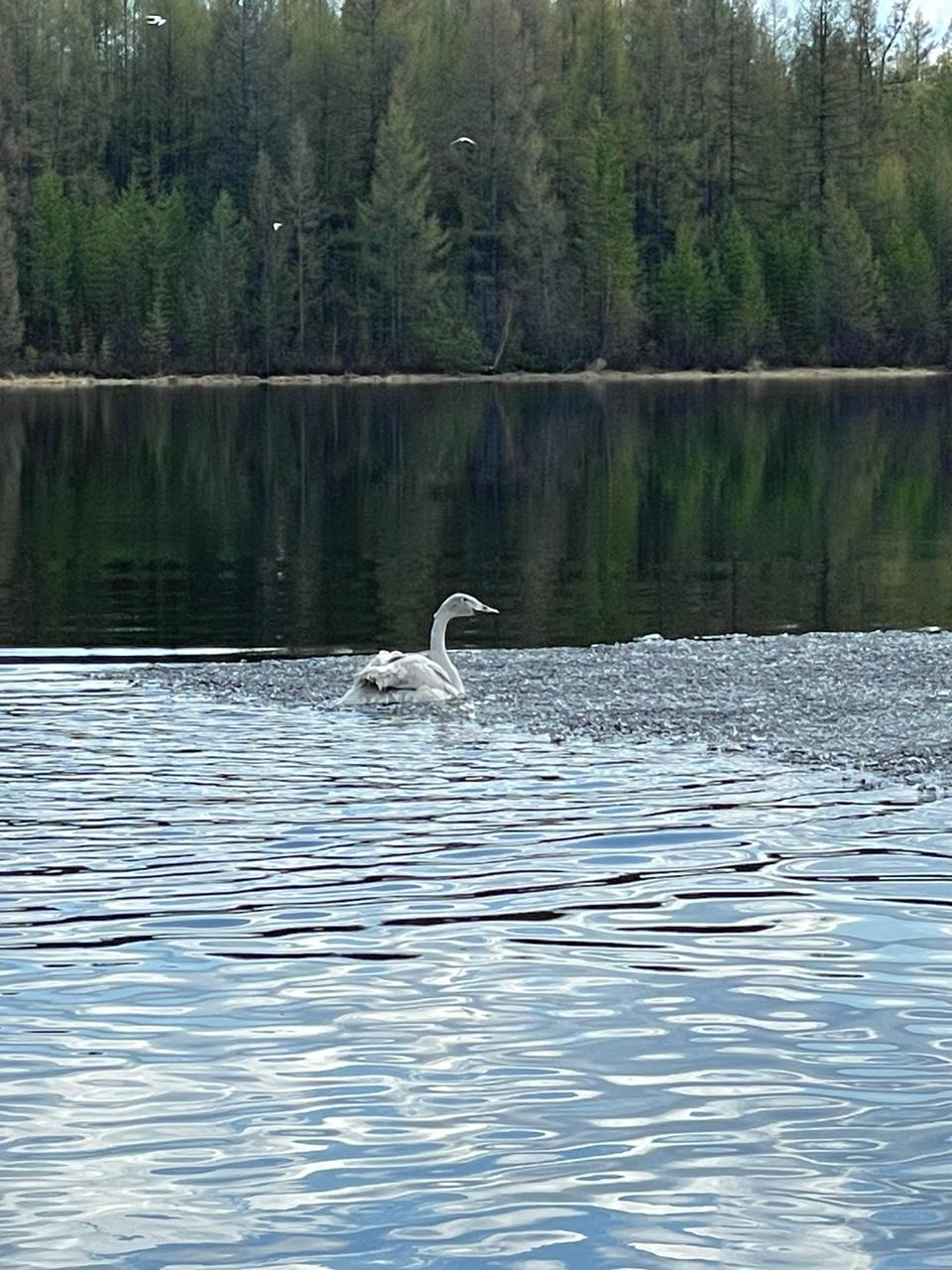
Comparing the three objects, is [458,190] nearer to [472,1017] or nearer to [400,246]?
[400,246]

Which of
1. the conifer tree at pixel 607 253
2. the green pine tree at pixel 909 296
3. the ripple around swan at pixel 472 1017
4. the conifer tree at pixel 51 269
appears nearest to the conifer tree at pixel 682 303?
the conifer tree at pixel 607 253

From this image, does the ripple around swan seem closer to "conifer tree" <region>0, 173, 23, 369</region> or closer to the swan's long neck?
the swan's long neck

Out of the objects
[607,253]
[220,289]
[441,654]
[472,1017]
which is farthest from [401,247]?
[472,1017]

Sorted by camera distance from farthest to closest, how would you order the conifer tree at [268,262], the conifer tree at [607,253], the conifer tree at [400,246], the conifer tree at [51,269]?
the conifer tree at [607,253]
the conifer tree at [268,262]
the conifer tree at [400,246]
the conifer tree at [51,269]

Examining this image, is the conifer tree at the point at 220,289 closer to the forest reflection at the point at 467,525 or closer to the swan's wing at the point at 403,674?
the forest reflection at the point at 467,525

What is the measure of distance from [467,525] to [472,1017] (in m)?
36.9

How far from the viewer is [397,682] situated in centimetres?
2119

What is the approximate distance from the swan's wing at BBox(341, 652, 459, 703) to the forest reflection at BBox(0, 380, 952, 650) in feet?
22.9

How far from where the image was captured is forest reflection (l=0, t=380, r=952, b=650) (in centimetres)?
3209

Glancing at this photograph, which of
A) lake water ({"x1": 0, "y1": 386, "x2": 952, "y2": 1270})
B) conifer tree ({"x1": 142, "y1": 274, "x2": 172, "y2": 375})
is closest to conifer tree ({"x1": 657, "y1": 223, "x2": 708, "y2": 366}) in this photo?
conifer tree ({"x1": 142, "y1": 274, "x2": 172, "y2": 375})

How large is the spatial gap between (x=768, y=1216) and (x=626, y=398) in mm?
104037

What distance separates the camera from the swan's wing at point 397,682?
2123 cm

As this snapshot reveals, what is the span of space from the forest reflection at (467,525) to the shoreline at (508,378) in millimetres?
36897

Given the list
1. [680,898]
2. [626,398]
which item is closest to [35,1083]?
[680,898]
